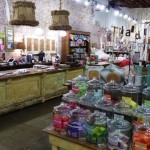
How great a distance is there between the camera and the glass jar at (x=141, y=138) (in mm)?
1743

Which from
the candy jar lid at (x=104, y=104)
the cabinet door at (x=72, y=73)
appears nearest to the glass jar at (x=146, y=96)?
the candy jar lid at (x=104, y=104)

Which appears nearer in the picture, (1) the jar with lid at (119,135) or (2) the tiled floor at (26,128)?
(1) the jar with lid at (119,135)

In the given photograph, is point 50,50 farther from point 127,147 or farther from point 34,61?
point 127,147

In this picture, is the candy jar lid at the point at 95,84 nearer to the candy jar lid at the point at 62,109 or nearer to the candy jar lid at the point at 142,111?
the candy jar lid at the point at 62,109

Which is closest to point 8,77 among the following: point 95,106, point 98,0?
point 95,106

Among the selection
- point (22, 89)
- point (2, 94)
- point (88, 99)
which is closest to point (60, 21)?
point (22, 89)

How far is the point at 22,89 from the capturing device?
5176mm

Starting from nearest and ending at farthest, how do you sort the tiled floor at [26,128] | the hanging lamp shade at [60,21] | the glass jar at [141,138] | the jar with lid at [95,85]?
the glass jar at [141,138] → the jar with lid at [95,85] → the tiled floor at [26,128] → the hanging lamp shade at [60,21]

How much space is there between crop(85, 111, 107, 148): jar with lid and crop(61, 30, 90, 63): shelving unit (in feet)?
21.3

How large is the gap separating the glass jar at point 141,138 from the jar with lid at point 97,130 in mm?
284

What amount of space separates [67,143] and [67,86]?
2.22 meters

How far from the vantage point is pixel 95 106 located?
7.48 ft

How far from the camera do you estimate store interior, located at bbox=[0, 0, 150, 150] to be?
2.05 meters

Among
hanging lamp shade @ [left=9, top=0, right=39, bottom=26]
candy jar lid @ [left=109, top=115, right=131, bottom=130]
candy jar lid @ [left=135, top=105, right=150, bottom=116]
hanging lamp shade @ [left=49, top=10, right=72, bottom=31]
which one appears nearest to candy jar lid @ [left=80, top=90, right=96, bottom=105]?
candy jar lid @ [left=109, top=115, right=131, bottom=130]
